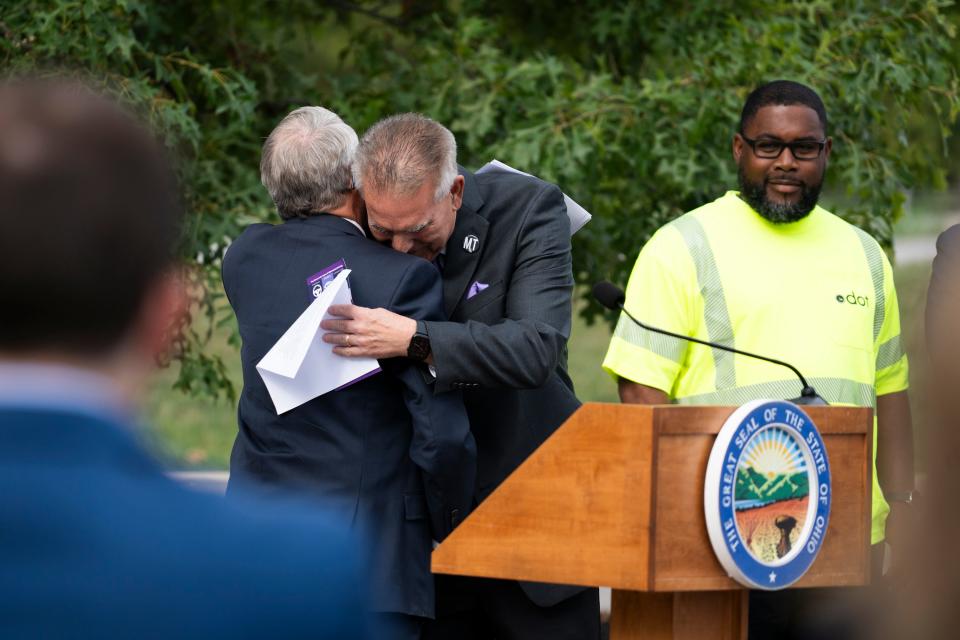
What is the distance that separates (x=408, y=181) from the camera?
338 centimetres

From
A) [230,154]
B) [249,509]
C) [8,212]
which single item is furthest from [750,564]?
[230,154]

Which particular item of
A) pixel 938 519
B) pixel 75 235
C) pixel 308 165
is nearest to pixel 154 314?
→ pixel 75 235

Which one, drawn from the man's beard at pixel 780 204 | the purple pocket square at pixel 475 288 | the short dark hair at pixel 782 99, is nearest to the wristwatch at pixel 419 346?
the purple pocket square at pixel 475 288

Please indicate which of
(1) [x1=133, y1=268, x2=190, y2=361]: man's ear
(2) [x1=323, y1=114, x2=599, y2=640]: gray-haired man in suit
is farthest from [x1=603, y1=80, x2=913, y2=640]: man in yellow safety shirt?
(1) [x1=133, y1=268, x2=190, y2=361]: man's ear

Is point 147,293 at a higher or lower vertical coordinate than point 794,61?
lower

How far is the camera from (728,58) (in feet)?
19.0

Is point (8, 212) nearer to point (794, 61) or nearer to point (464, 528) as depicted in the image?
point (464, 528)

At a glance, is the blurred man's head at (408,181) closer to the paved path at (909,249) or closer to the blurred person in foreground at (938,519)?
the blurred person in foreground at (938,519)

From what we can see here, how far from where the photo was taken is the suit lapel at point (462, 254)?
358 cm

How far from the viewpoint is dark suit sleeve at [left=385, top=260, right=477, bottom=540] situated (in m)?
3.29

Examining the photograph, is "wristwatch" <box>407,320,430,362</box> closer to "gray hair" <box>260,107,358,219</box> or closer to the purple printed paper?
the purple printed paper

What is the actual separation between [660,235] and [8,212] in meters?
2.77

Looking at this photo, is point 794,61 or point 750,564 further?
point 794,61

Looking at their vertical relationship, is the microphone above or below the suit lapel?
below
